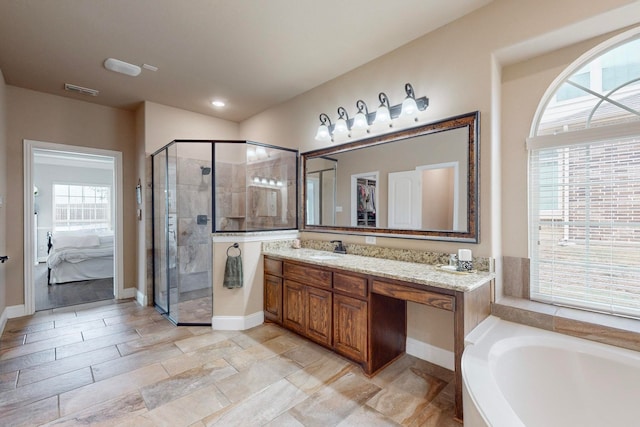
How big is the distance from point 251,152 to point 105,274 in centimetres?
433

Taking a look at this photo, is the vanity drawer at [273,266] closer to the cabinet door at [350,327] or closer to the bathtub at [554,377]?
the cabinet door at [350,327]

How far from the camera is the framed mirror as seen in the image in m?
2.30

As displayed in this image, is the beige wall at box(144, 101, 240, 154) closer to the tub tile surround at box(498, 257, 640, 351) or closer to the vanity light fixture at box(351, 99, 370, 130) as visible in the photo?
the vanity light fixture at box(351, 99, 370, 130)

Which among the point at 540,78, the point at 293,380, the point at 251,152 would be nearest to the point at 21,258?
the point at 251,152

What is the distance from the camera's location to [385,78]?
2840 mm

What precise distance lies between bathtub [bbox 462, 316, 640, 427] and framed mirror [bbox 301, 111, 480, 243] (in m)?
0.76

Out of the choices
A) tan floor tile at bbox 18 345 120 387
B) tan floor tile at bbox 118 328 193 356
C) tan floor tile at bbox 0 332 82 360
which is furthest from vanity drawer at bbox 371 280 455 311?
tan floor tile at bbox 0 332 82 360

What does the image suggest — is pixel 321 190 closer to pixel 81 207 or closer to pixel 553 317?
pixel 553 317

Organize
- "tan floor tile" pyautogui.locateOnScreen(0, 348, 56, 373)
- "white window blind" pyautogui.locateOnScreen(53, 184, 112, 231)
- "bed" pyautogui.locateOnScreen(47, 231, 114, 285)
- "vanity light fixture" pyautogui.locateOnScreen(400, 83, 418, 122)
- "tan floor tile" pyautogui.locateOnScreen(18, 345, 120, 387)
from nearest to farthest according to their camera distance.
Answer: "tan floor tile" pyautogui.locateOnScreen(18, 345, 120, 387), "tan floor tile" pyautogui.locateOnScreen(0, 348, 56, 373), "vanity light fixture" pyautogui.locateOnScreen(400, 83, 418, 122), "bed" pyautogui.locateOnScreen(47, 231, 114, 285), "white window blind" pyautogui.locateOnScreen(53, 184, 112, 231)

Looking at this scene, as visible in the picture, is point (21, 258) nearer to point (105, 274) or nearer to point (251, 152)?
point (105, 274)

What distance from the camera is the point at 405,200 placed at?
266 cm

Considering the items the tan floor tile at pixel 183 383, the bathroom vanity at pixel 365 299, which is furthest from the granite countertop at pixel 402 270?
the tan floor tile at pixel 183 383

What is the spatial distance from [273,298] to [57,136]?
11.6ft

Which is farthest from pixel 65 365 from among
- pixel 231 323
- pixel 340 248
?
pixel 340 248
